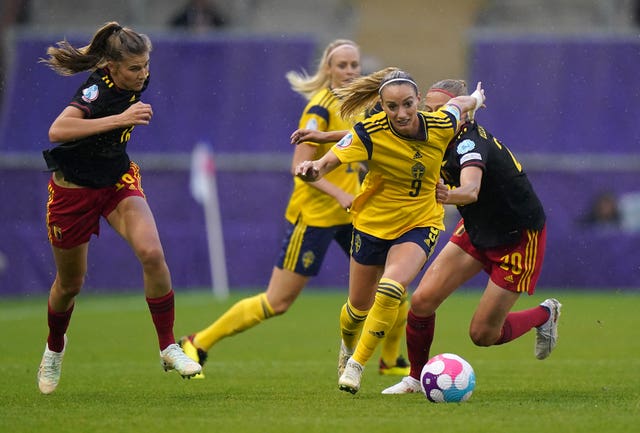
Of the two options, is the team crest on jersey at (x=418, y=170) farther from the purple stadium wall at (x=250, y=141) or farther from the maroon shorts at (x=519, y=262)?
the purple stadium wall at (x=250, y=141)

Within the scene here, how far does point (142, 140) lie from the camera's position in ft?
69.4

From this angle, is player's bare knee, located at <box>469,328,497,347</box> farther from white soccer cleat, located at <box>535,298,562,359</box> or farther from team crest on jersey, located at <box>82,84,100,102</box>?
team crest on jersey, located at <box>82,84,100,102</box>

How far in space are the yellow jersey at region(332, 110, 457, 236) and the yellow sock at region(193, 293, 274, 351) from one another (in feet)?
5.04

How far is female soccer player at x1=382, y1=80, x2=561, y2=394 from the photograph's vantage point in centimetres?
765


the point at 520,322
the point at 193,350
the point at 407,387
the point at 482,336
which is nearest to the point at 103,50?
the point at 193,350

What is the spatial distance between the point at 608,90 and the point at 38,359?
562 inches

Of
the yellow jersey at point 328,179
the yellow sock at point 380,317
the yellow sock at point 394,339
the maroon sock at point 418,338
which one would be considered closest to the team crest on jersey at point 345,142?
the yellow sock at point 380,317

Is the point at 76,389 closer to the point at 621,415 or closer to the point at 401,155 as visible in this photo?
the point at 401,155

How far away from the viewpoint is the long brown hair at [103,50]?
751 centimetres

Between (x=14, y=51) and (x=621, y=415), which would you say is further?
(x=14, y=51)

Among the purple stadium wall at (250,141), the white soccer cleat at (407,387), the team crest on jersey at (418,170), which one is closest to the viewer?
the team crest on jersey at (418,170)

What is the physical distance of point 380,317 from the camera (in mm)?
7387

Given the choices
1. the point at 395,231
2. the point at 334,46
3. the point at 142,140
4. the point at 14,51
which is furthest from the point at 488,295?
the point at 14,51

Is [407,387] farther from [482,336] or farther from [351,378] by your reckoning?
[351,378]
